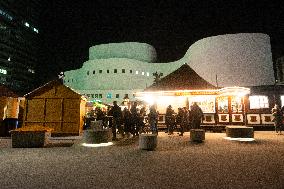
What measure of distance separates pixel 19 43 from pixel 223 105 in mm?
94591

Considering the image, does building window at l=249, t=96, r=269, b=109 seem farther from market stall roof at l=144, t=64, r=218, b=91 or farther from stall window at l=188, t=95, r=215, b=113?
market stall roof at l=144, t=64, r=218, b=91

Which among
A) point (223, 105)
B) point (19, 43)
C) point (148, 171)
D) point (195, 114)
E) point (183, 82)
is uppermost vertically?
point (19, 43)

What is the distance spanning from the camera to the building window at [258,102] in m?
18.9

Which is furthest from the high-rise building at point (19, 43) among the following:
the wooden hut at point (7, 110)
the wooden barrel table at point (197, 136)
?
the wooden barrel table at point (197, 136)

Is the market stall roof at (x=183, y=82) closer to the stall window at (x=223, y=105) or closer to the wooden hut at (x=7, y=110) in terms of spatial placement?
the stall window at (x=223, y=105)

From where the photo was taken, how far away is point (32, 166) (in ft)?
19.4

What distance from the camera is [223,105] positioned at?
17.7m

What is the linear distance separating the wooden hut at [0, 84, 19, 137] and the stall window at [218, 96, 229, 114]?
14.4 m

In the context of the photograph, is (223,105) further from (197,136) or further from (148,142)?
(148,142)

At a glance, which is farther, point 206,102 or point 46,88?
point 206,102

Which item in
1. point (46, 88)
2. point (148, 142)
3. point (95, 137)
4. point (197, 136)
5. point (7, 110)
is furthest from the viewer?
point (7, 110)

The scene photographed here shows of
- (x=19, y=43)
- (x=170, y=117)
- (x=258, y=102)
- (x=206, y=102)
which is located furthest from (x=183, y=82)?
(x=19, y=43)

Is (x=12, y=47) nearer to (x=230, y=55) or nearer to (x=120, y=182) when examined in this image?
(x=230, y=55)

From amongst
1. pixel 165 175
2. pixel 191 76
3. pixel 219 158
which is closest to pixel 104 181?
pixel 165 175
